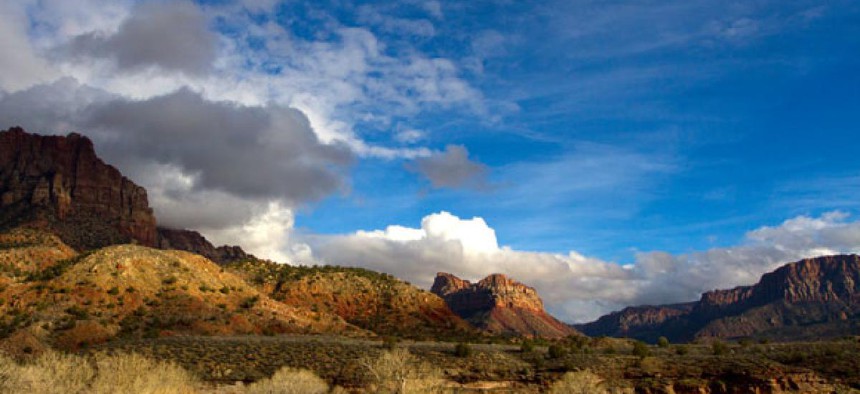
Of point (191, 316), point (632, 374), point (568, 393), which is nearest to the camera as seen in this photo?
point (568, 393)

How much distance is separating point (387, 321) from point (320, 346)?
41.4m

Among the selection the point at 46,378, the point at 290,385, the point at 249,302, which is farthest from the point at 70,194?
the point at 46,378

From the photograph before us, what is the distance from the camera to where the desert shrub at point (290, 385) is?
131ft

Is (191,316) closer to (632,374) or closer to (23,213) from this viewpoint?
(632,374)

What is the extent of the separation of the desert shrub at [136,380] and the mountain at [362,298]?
5620 cm

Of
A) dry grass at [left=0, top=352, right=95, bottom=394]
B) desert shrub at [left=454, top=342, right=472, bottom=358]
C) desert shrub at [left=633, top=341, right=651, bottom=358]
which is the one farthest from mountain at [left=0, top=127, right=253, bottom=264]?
desert shrub at [left=633, top=341, right=651, bottom=358]

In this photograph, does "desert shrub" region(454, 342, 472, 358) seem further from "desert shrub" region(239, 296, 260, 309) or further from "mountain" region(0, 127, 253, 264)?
"mountain" region(0, 127, 253, 264)

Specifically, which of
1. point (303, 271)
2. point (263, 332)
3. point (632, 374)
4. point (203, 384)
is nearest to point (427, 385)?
point (203, 384)

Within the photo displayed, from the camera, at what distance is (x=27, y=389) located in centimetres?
3000

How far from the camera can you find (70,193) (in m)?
144

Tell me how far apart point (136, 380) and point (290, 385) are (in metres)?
9.85

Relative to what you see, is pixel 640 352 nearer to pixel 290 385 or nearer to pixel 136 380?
pixel 290 385

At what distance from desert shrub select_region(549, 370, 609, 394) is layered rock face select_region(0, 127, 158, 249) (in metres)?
102

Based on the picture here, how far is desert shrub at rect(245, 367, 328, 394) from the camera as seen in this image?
39938 mm
